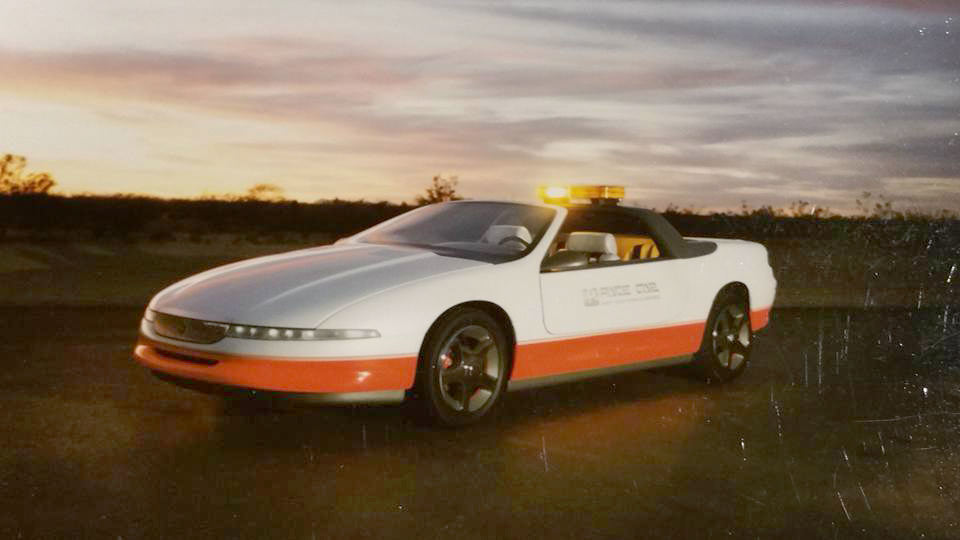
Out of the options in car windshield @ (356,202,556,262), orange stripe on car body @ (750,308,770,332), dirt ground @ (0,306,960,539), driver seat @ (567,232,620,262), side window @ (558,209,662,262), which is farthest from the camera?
orange stripe on car body @ (750,308,770,332)

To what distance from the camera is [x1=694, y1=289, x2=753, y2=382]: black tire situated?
865 cm

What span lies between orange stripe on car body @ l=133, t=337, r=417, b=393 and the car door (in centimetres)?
133

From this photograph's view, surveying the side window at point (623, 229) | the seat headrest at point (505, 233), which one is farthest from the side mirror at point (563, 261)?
the side window at point (623, 229)

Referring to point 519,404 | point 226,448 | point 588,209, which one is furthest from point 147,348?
point 588,209

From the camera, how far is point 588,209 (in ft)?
26.3

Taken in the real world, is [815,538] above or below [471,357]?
below

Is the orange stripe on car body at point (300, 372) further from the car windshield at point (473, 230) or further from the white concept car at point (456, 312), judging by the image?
the car windshield at point (473, 230)

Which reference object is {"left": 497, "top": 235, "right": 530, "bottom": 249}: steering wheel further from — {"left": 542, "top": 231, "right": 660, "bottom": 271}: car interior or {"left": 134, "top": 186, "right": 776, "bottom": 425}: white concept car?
{"left": 542, "top": 231, "right": 660, "bottom": 271}: car interior

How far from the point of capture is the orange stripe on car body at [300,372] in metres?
5.99

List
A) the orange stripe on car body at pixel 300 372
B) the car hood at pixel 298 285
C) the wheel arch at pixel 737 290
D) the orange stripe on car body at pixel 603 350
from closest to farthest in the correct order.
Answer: the orange stripe on car body at pixel 300 372 < the car hood at pixel 298 285 < the orange stripe on car body at pixel 603 350 < the wheel arch at pixel 737 290

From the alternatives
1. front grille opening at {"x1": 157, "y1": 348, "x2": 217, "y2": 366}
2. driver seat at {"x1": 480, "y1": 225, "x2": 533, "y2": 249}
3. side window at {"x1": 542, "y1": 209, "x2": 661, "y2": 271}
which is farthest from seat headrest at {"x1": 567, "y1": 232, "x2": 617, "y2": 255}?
front grille opening at {"x1": 157, "y1": 348, "x2": 217, "y2": 366}

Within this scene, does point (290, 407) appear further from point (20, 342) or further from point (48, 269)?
point (48, 269)

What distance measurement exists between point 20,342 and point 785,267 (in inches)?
951

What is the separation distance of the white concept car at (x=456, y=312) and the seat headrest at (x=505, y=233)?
0.03 feet
